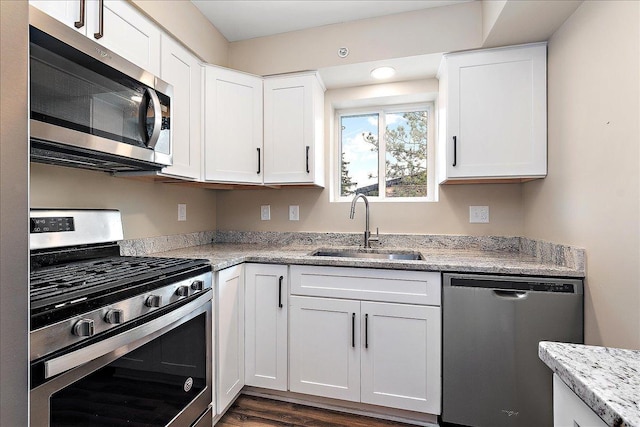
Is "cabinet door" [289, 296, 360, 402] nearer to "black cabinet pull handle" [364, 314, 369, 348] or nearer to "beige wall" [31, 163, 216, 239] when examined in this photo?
"black cabinet pull handle" [364, 314, 369, 348]

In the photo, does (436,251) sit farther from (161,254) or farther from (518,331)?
(161,254)

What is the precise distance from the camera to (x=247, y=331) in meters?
1.89

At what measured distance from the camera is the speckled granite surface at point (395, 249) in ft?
5.19

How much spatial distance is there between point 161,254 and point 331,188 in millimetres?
1353

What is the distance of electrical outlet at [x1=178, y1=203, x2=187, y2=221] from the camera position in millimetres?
2246

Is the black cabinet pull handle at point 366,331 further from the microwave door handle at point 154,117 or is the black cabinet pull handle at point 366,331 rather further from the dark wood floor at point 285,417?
the microwave door handle at point 154,117

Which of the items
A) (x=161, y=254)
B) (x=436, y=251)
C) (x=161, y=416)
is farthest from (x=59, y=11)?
(x=436, y=251)

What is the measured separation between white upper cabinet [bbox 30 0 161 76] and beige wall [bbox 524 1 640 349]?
2116mm

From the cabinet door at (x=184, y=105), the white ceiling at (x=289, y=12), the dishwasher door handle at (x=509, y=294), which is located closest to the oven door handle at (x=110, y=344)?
the cabinet door at (x=184, y=105)

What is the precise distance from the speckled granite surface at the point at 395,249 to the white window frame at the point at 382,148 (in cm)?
34

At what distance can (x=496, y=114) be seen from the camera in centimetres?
189

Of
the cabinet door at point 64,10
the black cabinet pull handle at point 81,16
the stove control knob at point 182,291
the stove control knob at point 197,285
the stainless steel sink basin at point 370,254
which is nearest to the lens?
the cabinet door at point 64,10

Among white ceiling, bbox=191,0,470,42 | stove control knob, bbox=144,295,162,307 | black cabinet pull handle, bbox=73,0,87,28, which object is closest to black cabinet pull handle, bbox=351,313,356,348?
stove control knob, bbox=144,295,162,307

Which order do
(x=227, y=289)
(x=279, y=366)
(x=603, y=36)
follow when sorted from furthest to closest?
(x=279, y=366), (x=227, y=289), (x=603, y=36)
